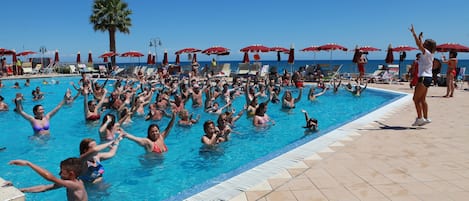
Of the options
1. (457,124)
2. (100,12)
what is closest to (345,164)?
(457,124)

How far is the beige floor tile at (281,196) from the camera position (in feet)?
11.7

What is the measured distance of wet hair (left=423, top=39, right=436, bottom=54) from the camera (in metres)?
6.55

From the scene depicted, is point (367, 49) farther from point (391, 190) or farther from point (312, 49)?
point (391, 190)

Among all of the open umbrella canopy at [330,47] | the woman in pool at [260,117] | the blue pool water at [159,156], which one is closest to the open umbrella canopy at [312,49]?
the open umbrella canopy at [330,47]

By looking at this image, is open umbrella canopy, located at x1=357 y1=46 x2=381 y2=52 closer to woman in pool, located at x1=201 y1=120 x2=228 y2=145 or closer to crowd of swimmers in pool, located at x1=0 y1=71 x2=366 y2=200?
crowd of swimmers in pool, located at x1=0 y1=71 x2=366 y2=200

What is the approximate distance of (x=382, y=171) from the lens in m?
4.35

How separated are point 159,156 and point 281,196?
3.40 meters

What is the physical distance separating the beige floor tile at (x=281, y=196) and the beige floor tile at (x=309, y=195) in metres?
0.05

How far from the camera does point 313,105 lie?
1443 cm

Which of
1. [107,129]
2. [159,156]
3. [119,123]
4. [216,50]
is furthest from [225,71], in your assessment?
[159,156]

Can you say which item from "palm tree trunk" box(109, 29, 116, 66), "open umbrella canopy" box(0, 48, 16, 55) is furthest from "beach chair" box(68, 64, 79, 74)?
"palm tree trunk" box(109, 29, 116, 66)

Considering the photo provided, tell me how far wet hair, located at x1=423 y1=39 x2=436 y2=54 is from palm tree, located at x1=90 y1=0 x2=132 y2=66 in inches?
1284

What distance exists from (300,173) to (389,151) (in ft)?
5.79

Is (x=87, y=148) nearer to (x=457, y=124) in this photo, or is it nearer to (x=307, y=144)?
(x=307, y=144)
